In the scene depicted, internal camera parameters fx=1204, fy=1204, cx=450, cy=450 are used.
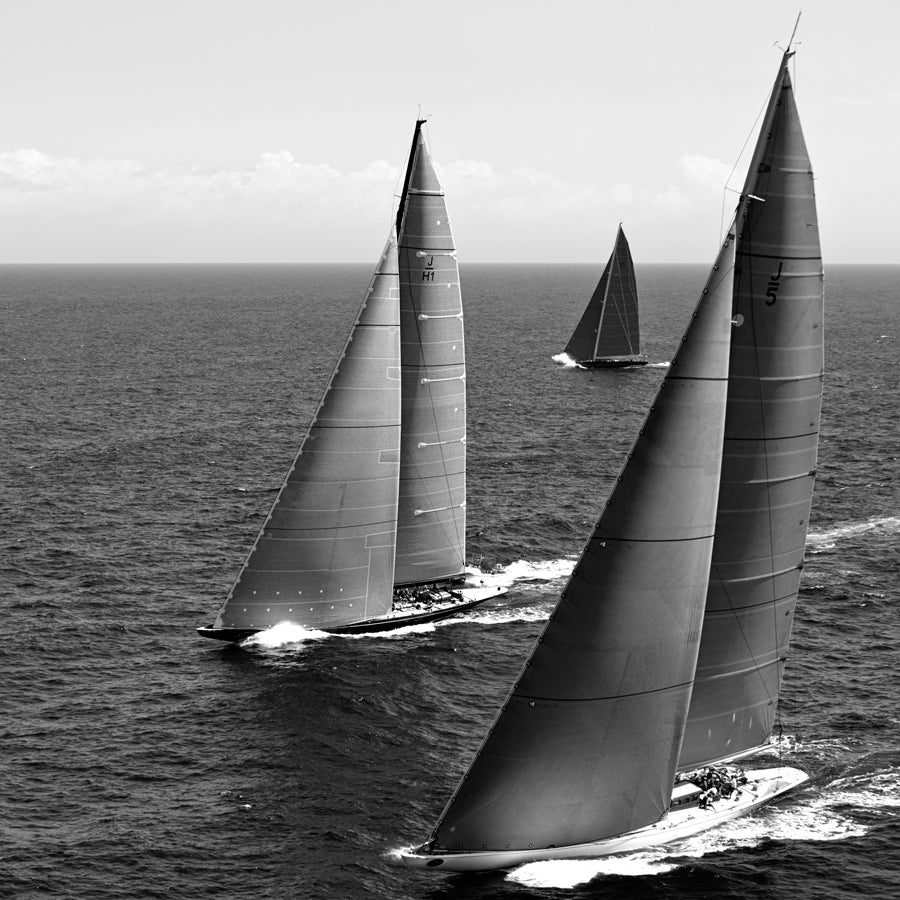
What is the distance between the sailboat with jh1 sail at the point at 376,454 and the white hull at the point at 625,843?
21.1 m

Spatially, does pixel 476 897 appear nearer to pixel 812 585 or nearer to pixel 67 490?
pixel 812 585

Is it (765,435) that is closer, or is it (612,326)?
(765,435)

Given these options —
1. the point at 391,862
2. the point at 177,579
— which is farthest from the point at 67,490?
the point at 391,862

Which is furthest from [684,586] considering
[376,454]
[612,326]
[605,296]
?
[612,326]

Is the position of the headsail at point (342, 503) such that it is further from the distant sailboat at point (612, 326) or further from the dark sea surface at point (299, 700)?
the distant sailboat at point (612, 326)

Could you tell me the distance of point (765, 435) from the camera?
3800 centimetres

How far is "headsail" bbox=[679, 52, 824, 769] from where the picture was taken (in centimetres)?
3572

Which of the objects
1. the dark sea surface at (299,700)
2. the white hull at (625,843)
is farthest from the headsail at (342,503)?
the white hull at (625,843)

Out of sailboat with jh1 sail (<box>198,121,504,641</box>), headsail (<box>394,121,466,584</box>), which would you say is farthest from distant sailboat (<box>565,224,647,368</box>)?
sailboat with jh1 sail (<box>198,121,504,641</box>)

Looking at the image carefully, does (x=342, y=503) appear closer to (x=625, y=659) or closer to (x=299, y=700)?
(x=299, y=700)

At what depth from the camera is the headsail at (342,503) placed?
192 feet

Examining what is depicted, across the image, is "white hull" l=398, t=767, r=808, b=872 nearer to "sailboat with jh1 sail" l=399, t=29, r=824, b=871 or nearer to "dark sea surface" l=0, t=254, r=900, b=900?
"sailboat with jh1 sail" l=399, t=29, r=824, b=871

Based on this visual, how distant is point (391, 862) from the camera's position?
41.5 meters

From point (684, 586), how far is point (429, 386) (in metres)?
25.7
